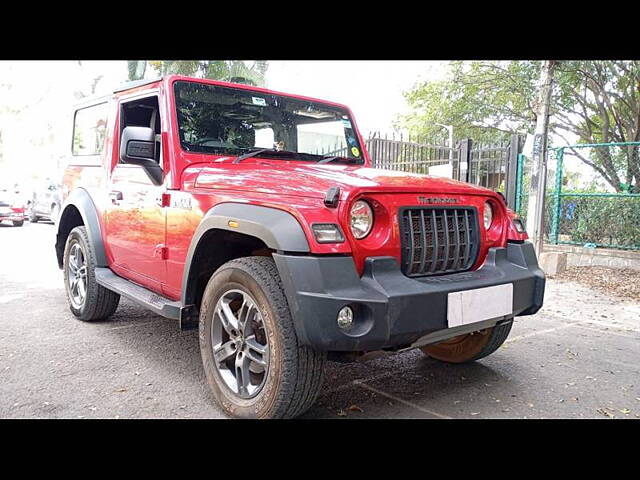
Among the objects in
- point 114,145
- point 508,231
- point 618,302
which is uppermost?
point 114,145

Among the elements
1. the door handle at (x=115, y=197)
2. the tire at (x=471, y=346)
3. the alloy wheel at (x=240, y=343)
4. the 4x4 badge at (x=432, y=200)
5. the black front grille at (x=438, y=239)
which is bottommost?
the tire at (x=471, y=346)

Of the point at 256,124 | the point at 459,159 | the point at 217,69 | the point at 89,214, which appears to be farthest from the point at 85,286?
the point at 217,69

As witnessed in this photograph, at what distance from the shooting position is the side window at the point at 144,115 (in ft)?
11.8

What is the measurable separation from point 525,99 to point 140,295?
1382 cm

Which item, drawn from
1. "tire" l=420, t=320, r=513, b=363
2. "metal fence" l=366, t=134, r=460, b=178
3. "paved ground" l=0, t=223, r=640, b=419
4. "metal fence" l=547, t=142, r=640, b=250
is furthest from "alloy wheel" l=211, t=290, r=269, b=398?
"metal fence" l=366, t=134, r=460, b=178

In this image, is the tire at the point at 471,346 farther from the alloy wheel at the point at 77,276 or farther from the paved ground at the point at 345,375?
the alloy wheel at the point at 77,276

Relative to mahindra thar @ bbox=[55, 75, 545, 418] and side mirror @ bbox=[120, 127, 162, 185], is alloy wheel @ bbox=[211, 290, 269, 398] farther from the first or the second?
side mirror @ bbox=[120, 127, 162, 185]

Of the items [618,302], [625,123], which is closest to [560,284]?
[618,302]

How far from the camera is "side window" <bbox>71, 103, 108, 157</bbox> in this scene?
4.40 meters

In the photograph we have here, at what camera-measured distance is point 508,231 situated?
3.07m

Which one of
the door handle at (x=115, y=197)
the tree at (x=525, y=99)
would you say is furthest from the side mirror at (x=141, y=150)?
the tree at (x=525, y=99)

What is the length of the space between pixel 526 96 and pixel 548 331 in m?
10.7

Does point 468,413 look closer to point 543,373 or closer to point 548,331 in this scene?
point 543,373

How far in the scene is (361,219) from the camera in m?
2.47
